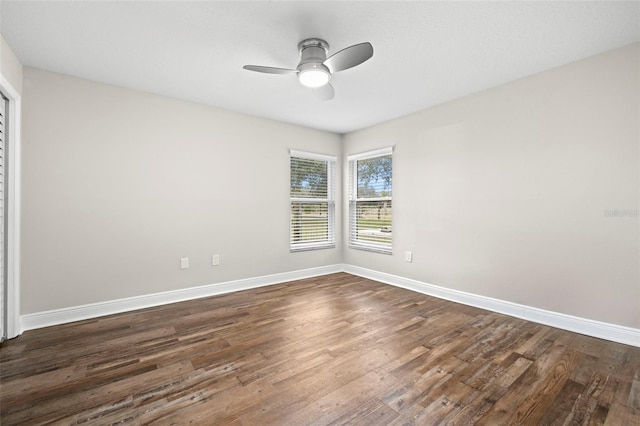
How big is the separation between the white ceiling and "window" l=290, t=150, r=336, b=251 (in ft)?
5.28

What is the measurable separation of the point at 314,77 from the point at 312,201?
2.64 meters

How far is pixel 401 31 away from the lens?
2117mm

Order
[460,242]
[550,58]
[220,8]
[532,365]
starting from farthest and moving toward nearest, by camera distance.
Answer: [460,242]
[550,58]
[532,365]
[220,8]

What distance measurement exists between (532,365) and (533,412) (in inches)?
22.6

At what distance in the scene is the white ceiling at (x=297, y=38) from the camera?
1.89 meters

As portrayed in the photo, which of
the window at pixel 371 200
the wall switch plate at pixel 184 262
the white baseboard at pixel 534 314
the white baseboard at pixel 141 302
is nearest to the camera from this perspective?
the white baseboard at pixel 534 314

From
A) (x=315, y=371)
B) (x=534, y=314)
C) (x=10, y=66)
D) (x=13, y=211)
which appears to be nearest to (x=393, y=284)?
(x=534, y=314)

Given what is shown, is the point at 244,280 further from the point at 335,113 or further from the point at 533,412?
the point at 533,412

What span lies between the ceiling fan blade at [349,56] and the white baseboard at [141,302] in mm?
2980

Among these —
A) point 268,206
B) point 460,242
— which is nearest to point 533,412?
point 460,242

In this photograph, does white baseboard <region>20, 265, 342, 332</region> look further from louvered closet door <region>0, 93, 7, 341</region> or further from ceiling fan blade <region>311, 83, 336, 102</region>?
ceiling fan blade <region>311, 83, 336, 102</region>

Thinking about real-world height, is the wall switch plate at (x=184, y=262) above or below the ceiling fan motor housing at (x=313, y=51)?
below

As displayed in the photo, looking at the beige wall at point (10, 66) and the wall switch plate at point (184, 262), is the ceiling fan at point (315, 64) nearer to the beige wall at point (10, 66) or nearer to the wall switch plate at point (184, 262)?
the beige wall at point (10, 66)

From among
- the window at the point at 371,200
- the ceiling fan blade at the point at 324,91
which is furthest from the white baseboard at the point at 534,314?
the ceiling fan blade at the point at 324,91
